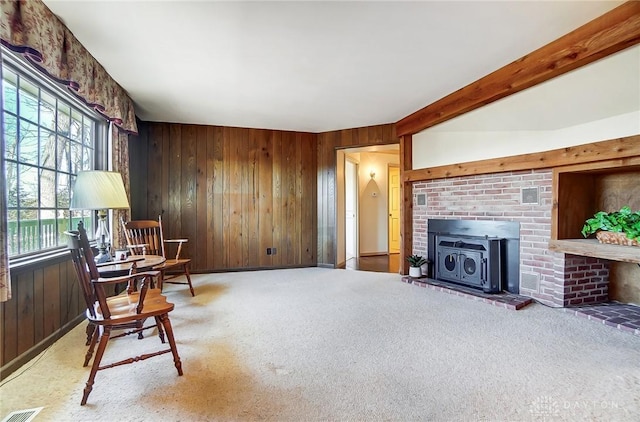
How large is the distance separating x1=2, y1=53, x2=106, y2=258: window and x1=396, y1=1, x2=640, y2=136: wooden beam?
3.69m

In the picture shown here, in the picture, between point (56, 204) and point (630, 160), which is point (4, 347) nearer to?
point (56, 204)

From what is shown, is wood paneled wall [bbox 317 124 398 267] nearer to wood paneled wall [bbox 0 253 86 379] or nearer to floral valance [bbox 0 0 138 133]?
floral valance [bbox 0 0 138 133]

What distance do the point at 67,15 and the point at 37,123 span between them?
813 mm

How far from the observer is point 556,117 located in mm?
2846

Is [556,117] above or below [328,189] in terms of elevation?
above

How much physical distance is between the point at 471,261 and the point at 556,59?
2135 millimetres

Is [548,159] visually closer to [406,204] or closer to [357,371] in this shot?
[406,204]

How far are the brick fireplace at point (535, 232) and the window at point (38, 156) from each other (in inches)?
165

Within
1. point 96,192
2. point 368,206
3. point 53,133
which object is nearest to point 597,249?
point 96,192

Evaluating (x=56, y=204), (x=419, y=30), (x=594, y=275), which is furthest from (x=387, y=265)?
(x=56, y=204)

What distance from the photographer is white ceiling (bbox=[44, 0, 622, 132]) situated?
1.96 m

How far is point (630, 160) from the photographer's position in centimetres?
235

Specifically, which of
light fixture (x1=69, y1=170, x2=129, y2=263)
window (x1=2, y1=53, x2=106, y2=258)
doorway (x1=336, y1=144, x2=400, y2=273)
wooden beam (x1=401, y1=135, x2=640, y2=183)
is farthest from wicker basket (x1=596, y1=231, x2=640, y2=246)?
window (x1=2, y1=53, x2=106, y2=258)

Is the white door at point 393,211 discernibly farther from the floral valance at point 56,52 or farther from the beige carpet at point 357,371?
the floral valance at point 56,52
